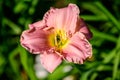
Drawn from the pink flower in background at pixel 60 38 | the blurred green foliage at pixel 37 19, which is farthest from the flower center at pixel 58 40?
the blurred green foliage at pixel 37 19

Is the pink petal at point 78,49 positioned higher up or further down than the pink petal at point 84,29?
further down

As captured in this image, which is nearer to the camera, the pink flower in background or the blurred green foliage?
the pink flower in background

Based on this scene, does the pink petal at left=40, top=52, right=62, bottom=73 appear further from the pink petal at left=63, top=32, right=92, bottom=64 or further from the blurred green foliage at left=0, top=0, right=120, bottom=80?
the blurred green foliage at left=0, top=0, right=120, bottom=80

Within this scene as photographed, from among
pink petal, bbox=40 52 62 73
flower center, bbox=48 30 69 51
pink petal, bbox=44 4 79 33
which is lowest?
pink petal, bbox=40 52 62 73

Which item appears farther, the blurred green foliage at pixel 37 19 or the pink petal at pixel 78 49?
the blurred green foliage at pixel 37 19

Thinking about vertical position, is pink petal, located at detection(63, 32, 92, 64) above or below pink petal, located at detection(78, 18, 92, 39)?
below

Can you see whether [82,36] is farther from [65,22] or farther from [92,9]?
[92,9]

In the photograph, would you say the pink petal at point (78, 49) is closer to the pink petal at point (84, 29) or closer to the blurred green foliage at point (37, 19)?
the pink petal at point (84, 29)

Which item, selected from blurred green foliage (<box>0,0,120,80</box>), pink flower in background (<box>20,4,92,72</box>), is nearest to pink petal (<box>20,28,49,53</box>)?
pink flower in background (<box>20,4,92,72</box>)
